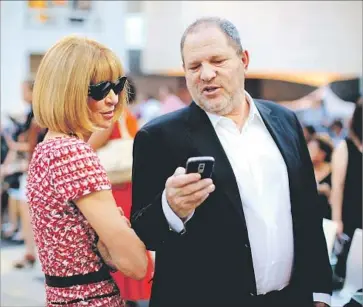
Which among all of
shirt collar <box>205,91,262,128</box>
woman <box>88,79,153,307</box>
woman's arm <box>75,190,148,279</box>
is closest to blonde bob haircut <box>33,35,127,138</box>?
woman's arm <box>75,190,148,279</box>

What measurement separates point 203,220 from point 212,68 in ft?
1.40

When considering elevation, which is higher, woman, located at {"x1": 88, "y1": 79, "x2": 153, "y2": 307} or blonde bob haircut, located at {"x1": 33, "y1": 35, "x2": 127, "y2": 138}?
blonde bob haircut, located at {"x1": 33, "y1": 35, "x2": 127, "y2": 138}

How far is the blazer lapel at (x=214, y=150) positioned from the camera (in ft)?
5.57

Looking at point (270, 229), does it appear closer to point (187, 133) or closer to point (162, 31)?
point (187, 133)

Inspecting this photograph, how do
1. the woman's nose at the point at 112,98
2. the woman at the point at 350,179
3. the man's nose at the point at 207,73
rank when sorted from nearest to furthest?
the woman's nose at the point at 112,98 < the man's nose at the point at 207,73 < the woman at the point at 350,179

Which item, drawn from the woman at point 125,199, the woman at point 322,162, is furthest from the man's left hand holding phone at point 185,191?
the woman at point 322,162

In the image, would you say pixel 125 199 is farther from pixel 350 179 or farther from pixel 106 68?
pixel 106 68

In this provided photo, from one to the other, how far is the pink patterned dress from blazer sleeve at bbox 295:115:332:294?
2.13 ft

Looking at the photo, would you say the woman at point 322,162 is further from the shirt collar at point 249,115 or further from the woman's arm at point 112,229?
the woman's arm at point 112,229

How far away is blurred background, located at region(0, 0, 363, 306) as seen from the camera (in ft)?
13.2

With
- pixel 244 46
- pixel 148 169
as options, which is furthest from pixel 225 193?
pixel 244 46

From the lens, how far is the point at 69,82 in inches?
57.6

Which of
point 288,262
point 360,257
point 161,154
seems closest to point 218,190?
point 161,154

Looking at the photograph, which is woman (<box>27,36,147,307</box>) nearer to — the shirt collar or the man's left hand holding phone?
the man's left hand holding phone
